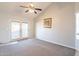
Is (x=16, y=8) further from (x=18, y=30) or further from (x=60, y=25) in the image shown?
(x=60, y=25)

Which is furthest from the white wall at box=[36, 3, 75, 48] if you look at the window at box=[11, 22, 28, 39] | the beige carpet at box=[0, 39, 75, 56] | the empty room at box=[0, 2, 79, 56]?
the window at box=[11, 22, 28, 39]

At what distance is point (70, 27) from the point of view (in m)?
1.90

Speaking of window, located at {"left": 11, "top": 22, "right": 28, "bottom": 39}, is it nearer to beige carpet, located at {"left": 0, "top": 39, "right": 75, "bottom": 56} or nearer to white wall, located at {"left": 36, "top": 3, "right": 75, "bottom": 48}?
beige carpet, located at {"left": 0, "top": 39, "right": 75, "bottom": 56}

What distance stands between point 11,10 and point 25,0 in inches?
13.6

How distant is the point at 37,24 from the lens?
6.70ft

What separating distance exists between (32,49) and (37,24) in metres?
0.54

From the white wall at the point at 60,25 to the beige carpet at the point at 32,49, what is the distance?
0.40 ft

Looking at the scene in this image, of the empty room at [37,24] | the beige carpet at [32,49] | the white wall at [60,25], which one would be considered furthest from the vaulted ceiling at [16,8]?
the beige carpet at [32,49]

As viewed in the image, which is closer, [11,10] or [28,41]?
[11,10]

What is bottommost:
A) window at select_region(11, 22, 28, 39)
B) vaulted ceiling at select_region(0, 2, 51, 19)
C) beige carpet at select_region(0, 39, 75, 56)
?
→ beige carpet at select_region(0, 39, 75, 56)

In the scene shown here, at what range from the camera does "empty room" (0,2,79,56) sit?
1.87 meters

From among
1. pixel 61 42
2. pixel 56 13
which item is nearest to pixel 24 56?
pixel 61 42

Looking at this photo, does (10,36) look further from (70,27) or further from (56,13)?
(70,27)

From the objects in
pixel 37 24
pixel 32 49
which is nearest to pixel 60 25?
pixel 37 24
